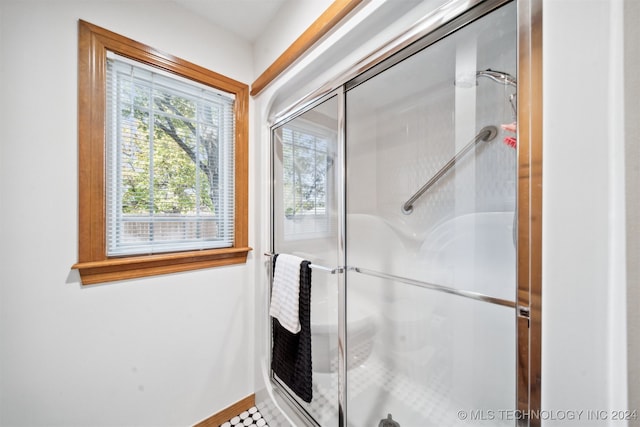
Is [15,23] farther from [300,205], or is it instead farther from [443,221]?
[443,221]

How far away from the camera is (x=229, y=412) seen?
4.67 feet

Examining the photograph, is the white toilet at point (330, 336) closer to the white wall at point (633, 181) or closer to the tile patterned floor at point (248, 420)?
the tile patterned floor at point (248, 420)

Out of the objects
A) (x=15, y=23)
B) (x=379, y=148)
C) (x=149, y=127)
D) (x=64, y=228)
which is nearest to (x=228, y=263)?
(x=64, y=228)

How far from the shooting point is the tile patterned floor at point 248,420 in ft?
4.54

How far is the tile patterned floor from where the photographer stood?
1.38 m

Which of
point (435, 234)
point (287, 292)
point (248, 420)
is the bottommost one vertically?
point (248, 420)

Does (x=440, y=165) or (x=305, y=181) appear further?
(x=305, y=181)

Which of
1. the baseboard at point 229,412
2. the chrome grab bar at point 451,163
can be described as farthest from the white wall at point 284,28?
the baseboard at point 229,412

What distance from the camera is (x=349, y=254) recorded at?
1219mm

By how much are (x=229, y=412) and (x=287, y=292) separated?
0.90m

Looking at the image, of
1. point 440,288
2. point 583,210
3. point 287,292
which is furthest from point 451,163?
point 287,292

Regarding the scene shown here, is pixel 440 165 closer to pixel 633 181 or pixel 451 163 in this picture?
pixel 451 163

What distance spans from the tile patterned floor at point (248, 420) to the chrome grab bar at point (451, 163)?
149cm

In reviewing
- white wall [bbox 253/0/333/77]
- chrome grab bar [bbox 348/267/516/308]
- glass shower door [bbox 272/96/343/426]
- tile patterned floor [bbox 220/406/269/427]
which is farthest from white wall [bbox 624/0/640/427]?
tile patterned floor [bbox 220/406/269/427]
